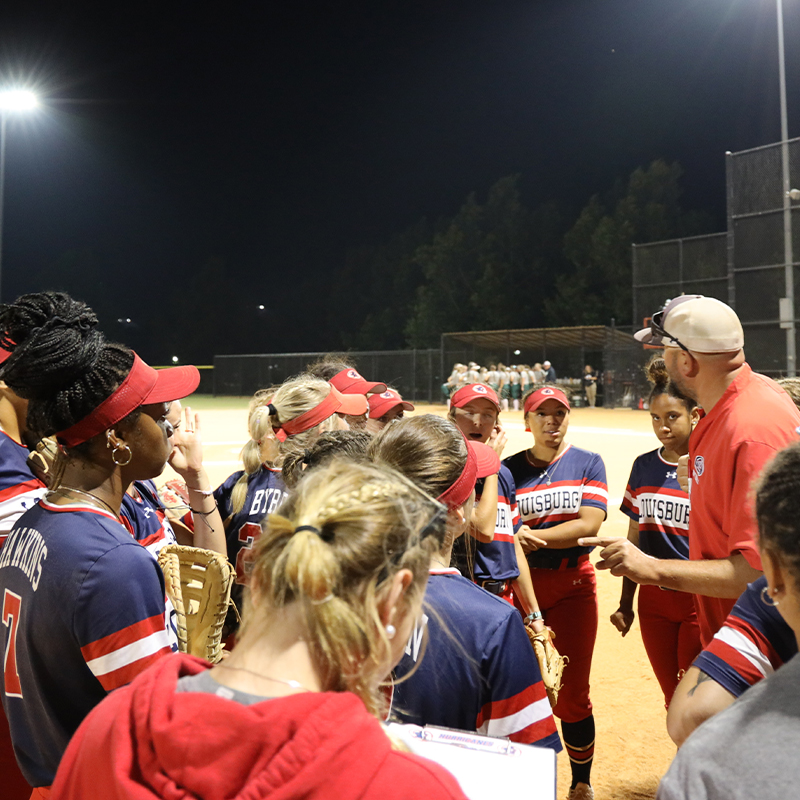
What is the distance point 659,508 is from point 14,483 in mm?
3455

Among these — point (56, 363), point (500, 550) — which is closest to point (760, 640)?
point (56, 363)

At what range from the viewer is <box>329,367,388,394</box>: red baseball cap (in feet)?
17.9

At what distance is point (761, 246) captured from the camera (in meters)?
24.9

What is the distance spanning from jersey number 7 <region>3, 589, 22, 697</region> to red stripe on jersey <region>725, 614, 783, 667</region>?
5.83 feet

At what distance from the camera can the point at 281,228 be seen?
363 ft

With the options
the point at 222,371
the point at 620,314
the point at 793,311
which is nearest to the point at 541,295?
the point at 620,314

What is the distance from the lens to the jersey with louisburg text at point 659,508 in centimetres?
421

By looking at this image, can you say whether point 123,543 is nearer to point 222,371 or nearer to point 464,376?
point 464,376

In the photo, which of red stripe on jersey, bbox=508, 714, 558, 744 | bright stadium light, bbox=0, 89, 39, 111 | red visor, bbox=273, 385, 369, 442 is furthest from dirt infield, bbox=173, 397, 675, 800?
bright stadium light, bbox=0, 89, 39, 111

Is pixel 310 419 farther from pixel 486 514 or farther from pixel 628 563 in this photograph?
pixel 628 563

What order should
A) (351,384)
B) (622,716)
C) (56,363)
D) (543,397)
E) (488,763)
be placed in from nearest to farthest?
1. (488,763)
2. (56,363)
3. (543,397)
4. (622,716)
5. (351,384)

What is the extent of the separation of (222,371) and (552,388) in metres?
51.2

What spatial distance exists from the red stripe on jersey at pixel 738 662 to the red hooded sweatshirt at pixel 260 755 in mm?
836

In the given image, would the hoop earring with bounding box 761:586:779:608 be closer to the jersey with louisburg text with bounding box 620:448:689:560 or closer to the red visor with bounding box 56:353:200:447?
the red visor with bounding box 56:353:200:447
